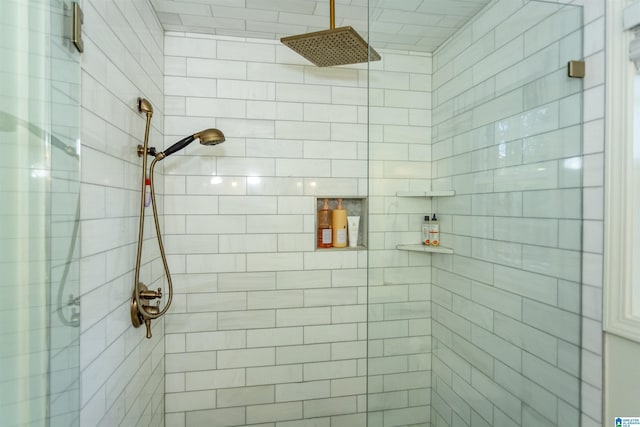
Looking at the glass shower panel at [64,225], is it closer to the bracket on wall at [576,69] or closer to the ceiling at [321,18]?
the ceiling at [321,18]

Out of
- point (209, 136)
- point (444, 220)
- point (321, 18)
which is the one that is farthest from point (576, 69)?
point (209, 136)

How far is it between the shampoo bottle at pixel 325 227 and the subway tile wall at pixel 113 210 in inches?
35.2

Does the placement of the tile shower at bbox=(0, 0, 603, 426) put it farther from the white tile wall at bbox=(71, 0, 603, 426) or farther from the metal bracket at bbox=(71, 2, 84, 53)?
the metal bracket at bbox=(71, 2, 84, 53)

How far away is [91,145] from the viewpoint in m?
0.97

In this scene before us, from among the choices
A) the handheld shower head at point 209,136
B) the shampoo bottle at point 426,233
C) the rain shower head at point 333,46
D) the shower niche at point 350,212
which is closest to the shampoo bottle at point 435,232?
the shampoo bottle at point 426,233

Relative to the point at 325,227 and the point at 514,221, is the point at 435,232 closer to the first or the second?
the point at 514,221

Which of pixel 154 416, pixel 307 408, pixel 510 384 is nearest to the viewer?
pixel 510 384

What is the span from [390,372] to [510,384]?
401 mm

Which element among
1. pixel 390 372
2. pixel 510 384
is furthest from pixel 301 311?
pixel 510 384

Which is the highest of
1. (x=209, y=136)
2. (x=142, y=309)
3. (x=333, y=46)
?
(x=333, y=46)

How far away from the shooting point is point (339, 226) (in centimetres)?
191

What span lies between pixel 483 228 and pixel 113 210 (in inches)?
51.0

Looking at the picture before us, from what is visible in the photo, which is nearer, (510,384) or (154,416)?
(510,384)

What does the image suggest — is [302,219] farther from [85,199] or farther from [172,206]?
[85,199]
